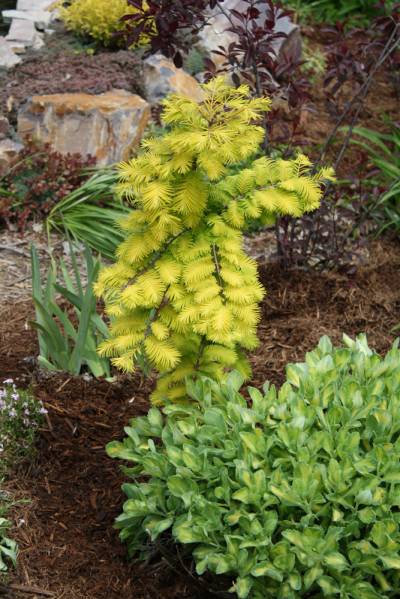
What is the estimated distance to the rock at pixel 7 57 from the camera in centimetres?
705

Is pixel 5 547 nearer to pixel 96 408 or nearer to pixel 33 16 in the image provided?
pixel 96 408

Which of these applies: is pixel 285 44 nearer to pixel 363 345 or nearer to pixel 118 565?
pixel 363 345

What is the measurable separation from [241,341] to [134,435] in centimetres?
49

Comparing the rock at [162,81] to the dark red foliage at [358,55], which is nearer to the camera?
the dark red foliage at [358,55]

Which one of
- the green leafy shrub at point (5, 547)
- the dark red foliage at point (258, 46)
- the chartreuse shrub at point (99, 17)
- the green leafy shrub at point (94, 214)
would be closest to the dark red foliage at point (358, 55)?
the dark red foliage at point (258, 46)

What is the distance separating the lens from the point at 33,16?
26.5ft

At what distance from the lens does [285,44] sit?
7562mm

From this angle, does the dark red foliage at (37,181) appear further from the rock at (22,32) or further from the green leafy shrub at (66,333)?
the rock at (22,32)

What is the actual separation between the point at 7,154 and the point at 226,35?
2.59 meters

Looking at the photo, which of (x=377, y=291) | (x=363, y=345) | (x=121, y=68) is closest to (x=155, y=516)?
(x=363, y=345)

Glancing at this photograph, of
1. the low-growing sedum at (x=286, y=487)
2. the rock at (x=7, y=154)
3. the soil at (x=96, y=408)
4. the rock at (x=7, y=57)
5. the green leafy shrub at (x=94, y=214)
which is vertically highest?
the low-growing sedum at (x=286, y=487)

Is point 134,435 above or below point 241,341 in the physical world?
below

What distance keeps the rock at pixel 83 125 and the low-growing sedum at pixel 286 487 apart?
3.43 m

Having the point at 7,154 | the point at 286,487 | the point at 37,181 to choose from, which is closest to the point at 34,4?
the point at 7,154
